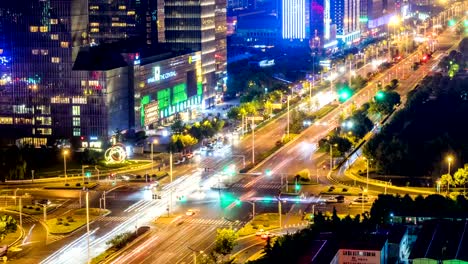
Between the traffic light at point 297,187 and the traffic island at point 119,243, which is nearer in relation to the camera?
the traffic island at point 119,243

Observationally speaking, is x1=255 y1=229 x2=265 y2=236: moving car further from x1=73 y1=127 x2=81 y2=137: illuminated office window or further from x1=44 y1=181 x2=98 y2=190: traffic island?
x1=73 y1=127 x2=81 y2=137: illuminated office window

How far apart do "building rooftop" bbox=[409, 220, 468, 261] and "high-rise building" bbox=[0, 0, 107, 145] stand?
186 feet

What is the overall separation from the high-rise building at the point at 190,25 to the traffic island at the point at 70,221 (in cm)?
6243

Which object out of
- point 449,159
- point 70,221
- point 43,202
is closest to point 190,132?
point 43,202

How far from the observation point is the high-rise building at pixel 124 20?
15862 cm

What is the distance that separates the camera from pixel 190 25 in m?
162

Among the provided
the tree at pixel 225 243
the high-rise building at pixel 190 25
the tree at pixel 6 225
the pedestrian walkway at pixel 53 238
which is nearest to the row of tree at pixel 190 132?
the high-rise building at pixel 190 25

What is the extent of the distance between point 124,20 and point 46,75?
1100 inches

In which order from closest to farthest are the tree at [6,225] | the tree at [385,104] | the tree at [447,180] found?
1. the tree at [6,225]
2. the tree at [447,180]
3. the tree at [385,104]

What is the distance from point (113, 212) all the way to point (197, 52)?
61.4 metres

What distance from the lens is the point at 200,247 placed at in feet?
294

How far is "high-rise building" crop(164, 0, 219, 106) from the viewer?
161250 mm

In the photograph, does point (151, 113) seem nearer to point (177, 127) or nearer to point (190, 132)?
point (177, 127)

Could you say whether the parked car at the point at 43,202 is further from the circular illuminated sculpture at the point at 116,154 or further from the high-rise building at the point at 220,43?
the high-rise building at the point at 220,43
